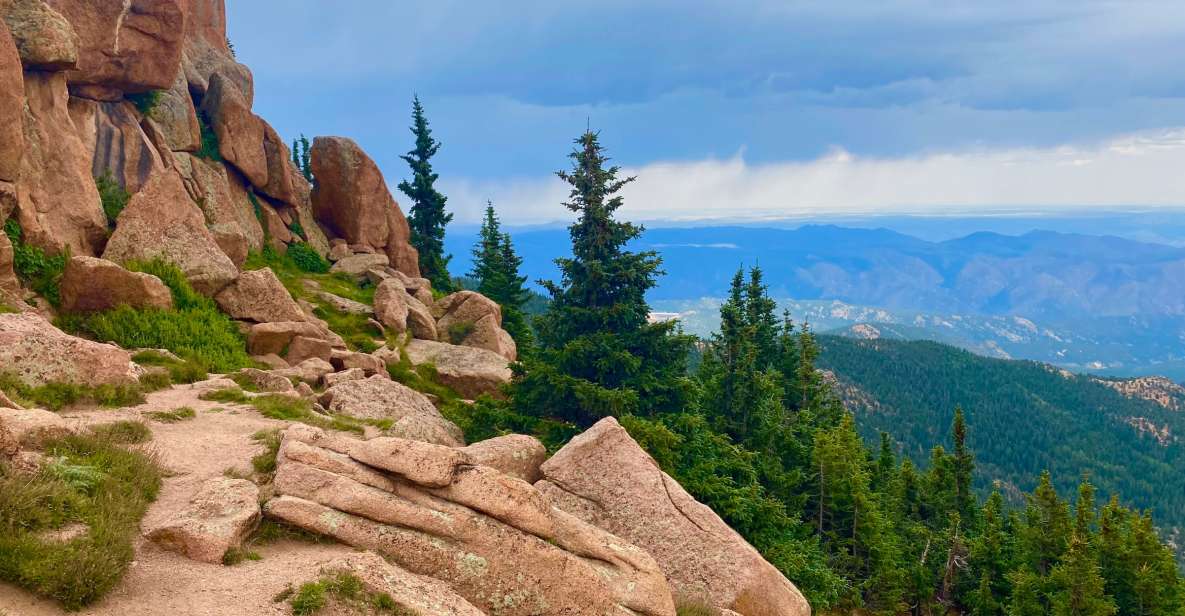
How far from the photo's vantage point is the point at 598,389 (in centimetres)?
2498

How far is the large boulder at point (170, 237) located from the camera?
27.4m

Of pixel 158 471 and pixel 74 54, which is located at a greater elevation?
pixel 74 54

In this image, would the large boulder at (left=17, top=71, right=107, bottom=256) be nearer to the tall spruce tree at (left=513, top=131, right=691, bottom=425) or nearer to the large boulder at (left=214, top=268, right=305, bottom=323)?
the large boulder at (left=214, top=268, right=305, bottom=323)

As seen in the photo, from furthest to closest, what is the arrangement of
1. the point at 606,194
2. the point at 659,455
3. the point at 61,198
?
the point at 606,194 < the point at 61,198 < the point at 659,455

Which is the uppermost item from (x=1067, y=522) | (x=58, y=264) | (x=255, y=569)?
(x=58, y=264)

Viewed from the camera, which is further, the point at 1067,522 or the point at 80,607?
the point at 1067,522

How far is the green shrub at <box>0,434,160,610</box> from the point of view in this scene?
314 inches

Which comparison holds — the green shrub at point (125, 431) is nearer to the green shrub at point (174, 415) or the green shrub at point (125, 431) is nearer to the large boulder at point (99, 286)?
the green shrub at point (174, 415)

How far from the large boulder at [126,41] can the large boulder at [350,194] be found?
12.3 m

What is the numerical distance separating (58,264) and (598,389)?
69.6 ft

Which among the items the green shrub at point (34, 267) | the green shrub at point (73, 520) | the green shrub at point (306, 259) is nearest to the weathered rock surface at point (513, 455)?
the green shrub at point (73, 520)

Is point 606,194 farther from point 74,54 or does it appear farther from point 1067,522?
point 1067,522

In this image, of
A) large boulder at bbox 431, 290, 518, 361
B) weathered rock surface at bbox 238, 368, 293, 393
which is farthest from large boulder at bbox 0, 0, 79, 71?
large boulder at bbox 431, 290, 518, 361

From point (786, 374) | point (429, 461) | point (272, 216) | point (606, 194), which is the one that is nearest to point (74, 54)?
point (272, 216)
